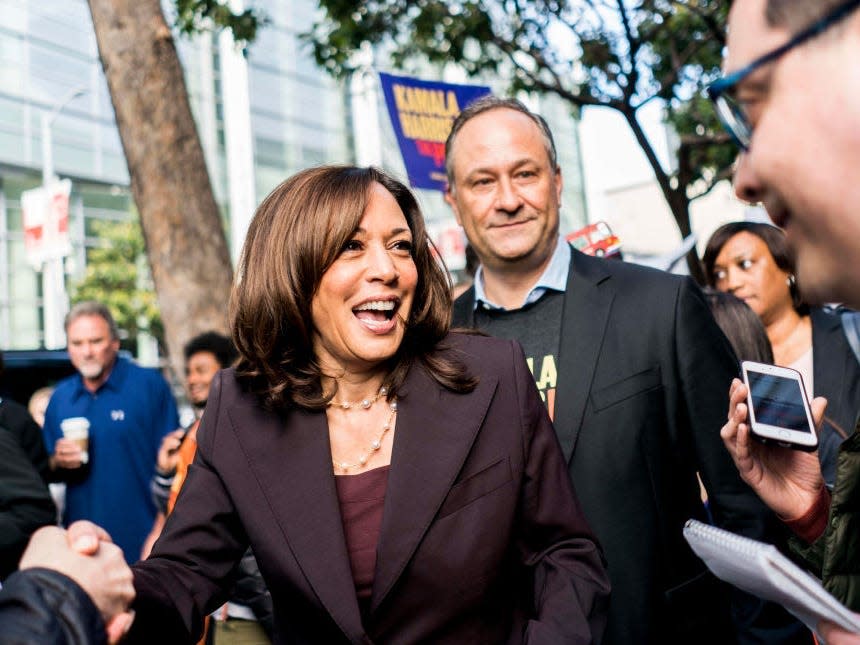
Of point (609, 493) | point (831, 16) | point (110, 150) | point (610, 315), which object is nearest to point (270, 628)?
point (609, 493)

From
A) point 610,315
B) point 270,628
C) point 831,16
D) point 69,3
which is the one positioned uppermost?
point 69,3

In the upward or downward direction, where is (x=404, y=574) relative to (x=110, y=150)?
downward

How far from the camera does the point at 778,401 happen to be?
2.17 m

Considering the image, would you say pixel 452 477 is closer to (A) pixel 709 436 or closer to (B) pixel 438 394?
(B) pixel 438 394

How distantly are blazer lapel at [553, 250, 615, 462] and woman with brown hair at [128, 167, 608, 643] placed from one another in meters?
0.45

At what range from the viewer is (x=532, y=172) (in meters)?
3.16

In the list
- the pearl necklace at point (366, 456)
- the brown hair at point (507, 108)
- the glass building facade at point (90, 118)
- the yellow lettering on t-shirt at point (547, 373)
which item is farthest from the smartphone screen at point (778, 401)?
the glass building facade at point (90, 118)

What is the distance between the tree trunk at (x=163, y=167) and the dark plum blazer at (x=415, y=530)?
3988mm

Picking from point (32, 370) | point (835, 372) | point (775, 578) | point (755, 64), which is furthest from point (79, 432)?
point (755, 64)

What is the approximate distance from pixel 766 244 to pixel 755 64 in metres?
3.51

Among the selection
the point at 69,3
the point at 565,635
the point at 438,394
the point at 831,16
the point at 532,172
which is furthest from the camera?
the point at 69,3

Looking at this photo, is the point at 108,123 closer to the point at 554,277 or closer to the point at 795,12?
the point at 554,277

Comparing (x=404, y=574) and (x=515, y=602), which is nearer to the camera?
(x=404, y=574)

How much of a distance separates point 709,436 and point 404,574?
1.11 m
